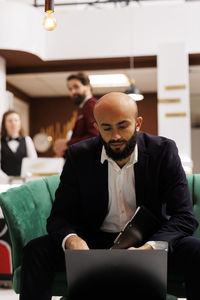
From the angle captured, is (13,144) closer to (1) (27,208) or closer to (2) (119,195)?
(1) (27,208)

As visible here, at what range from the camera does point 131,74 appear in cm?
786

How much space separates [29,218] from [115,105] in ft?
2.34

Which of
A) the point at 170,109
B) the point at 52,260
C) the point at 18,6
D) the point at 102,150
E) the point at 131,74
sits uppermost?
the point at 18,6

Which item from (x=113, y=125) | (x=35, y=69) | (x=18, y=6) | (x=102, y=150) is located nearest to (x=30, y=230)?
(x=102, y=150)

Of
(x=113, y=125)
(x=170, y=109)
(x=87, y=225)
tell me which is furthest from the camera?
(x=170, y=109)

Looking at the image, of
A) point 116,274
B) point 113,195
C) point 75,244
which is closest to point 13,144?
point 113,195

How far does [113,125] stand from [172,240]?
516 millimetres

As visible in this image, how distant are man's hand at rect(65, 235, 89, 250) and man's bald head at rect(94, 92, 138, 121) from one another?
52 centimetres

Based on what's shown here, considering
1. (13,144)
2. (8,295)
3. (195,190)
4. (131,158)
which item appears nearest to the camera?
(131,158)

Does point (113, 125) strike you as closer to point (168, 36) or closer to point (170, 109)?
point (170, 109)

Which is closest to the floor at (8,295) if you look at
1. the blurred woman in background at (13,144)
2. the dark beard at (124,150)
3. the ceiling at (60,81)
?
the dark beard at (124,150)

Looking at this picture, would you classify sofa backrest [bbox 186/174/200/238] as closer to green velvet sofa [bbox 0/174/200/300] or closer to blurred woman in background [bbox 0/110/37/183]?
green velvet sofa [bbox 0/174/200/300]

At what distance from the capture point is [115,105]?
1.81 m

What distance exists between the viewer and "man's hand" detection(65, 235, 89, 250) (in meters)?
1.69
